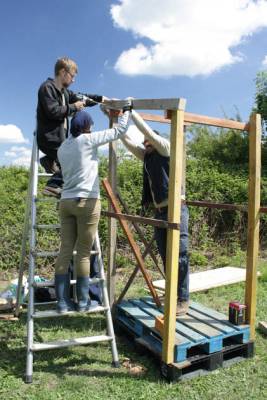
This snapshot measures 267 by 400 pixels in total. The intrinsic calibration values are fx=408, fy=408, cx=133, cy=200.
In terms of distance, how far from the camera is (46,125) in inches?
173

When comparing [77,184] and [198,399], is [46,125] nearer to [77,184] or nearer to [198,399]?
[77,184]

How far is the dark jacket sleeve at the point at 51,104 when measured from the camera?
13.6 ft

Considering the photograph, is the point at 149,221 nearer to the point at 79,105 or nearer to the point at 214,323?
the point at 214,323

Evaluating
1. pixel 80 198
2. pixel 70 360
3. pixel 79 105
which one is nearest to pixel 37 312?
pixel 70 360

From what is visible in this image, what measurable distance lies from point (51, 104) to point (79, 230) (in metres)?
1.33

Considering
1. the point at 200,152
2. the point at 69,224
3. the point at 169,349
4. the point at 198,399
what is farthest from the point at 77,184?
the point at 200,152

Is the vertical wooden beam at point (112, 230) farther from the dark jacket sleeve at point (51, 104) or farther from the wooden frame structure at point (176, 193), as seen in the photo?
the dark jacket sleeve at point (51, 104)

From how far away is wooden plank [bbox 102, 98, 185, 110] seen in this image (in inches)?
139

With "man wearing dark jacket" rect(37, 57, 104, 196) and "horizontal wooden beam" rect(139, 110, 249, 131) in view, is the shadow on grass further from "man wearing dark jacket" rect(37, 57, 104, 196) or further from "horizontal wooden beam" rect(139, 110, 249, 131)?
"horizontal wooden beam" rect(139, 110, 249, 131)

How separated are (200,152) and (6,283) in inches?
347

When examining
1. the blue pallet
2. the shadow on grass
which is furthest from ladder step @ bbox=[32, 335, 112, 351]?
→ the blue pallet

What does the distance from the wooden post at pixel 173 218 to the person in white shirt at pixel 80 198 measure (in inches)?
21.5

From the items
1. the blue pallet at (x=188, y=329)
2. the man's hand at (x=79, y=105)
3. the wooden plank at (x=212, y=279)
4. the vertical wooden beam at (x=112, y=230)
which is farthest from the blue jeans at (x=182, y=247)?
the wooden plank at (x=212, y=279)

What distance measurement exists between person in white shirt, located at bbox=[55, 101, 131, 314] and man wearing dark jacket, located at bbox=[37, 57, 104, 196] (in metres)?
0.43
